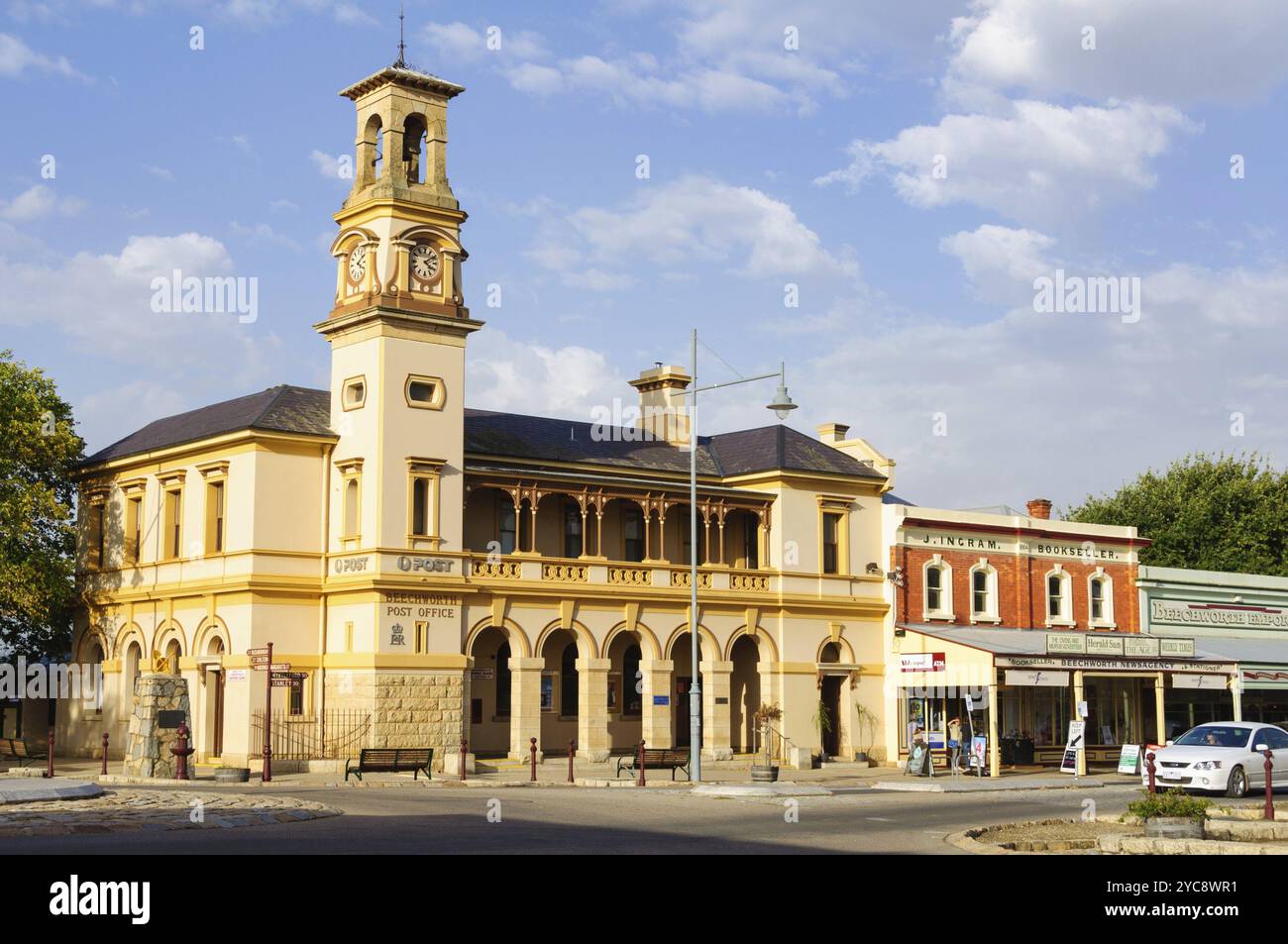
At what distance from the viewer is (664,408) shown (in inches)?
2087

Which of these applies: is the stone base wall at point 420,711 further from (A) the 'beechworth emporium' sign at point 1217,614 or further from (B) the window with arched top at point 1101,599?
(A) the 'beechworth emporium' sign at point 1217,614

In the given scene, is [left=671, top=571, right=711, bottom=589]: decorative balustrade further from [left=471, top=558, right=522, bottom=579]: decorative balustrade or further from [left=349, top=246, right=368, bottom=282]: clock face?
[left=349, top=246, right=368, bottom=282]: clock face

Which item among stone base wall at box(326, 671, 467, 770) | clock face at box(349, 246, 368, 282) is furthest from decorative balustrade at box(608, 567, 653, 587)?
clock face at box(349, 246, 368, 282)

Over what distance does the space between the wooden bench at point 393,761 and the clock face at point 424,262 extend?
43.2ft

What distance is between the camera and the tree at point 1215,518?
68.9 meters

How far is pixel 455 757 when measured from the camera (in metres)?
39.3

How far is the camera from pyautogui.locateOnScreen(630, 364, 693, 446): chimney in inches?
2082

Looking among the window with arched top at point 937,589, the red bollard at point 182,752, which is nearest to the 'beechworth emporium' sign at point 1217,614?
the window with arched top at point 937,589

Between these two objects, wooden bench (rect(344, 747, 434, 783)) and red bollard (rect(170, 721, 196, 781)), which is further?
wooden bench (rect(344, 747, 434, 783))

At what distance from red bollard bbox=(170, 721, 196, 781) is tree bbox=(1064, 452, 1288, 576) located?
159 ft
